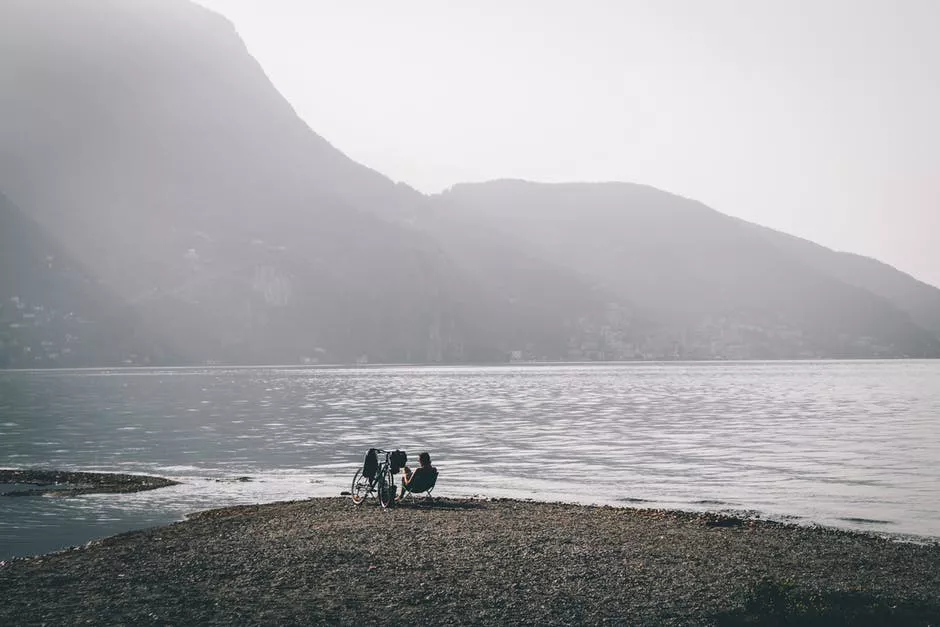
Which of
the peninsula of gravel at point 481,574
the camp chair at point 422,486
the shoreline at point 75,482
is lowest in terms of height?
the shoreline at point 75,482

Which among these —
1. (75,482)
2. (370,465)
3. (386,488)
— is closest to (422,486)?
(386,488)

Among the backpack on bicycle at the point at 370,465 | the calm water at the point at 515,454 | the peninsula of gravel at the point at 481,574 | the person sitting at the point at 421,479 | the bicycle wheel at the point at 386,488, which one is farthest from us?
the calm water at the point at 515,454

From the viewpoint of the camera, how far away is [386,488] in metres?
31.2

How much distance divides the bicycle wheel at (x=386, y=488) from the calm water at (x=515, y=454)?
5261 mm

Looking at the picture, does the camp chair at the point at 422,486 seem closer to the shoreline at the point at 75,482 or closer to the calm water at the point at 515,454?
the calm water at the point at 515,454

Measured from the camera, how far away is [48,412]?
97562mm

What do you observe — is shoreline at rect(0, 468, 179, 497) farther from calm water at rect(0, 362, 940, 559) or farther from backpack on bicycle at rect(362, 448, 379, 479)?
backpack on bicycle at rect(362, 448, 379, 479)

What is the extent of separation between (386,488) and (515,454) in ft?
72.7

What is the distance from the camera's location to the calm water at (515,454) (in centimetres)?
3186

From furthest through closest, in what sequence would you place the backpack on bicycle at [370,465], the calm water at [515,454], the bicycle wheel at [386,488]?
the calm water at [515,454]
the bicycle wheel at [386,488]
the backpack on bicycle at [370,465]

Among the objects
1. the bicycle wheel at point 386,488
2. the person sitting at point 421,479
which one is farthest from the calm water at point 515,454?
the bicycle wheel at point 386,488

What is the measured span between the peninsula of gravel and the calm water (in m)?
5.03

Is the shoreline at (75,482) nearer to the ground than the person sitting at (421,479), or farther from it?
nearer to the ground

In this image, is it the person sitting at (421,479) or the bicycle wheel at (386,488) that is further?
the person sitting at (421,479)
